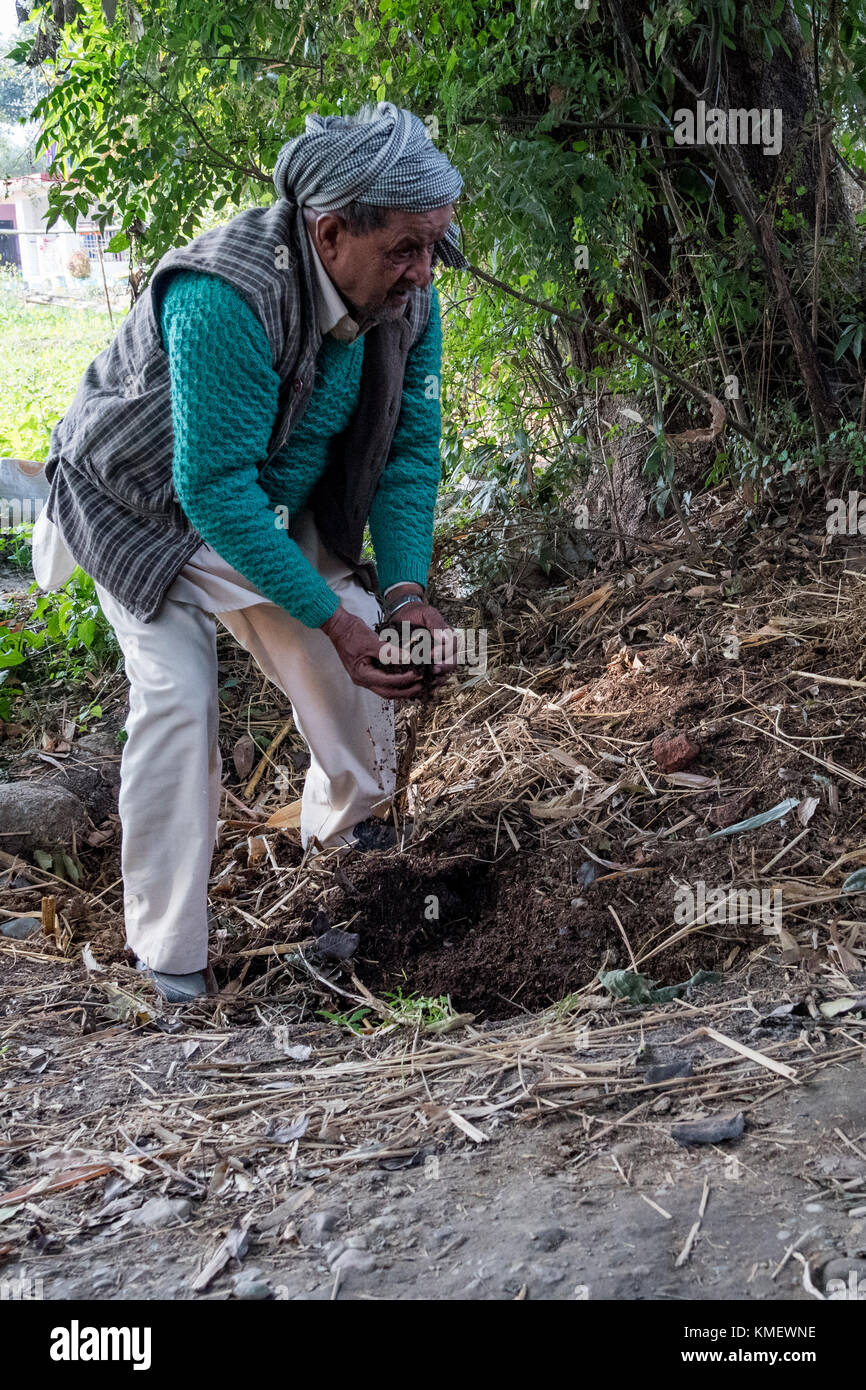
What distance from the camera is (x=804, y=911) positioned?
2.37 meters

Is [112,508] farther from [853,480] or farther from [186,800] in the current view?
[853,480]

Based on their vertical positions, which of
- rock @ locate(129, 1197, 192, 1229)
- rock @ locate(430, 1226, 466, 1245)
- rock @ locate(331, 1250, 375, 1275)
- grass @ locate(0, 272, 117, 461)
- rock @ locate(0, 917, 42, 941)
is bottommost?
rock @ locate(0, 917, 42, 941)

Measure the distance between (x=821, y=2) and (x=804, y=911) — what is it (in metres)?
2.59

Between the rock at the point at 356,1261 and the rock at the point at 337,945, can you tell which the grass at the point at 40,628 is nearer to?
the rock at the point at 337,945

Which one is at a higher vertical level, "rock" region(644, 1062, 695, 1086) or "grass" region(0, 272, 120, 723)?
"grass" region(0, 272, 120, 723)

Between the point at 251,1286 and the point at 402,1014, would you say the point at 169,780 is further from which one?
the point at 251,1286

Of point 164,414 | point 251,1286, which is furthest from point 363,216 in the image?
point 251,1286

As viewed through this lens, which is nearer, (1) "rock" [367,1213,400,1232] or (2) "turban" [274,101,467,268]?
(1) "rock" [367,1213,400,1232]

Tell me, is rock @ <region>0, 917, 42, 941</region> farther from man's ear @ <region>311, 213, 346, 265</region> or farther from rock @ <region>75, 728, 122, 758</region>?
man's ear @ <region>311, 213, 346, 265</region>

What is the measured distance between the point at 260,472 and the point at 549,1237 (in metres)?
1.66

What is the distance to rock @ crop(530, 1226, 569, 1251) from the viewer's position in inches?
57.0

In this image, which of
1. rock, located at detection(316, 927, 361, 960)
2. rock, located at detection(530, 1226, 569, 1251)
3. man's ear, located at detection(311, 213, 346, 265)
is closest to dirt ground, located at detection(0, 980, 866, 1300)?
rock, located at detection(530, 1226, 569, 1251)

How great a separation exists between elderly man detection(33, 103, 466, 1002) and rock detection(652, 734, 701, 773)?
2.34 feet

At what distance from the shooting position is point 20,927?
2945mm
